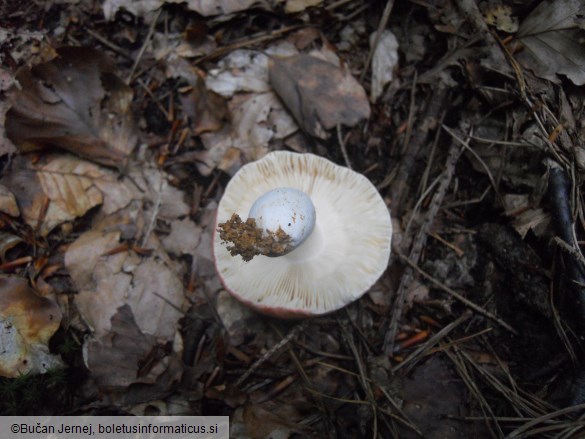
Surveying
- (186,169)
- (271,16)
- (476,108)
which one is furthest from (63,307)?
(476,108)

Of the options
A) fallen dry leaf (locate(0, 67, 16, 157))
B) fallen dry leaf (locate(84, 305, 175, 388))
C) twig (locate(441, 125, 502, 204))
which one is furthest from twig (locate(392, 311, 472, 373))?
fallen dry leaf (locate(0, 67, 16, 157))

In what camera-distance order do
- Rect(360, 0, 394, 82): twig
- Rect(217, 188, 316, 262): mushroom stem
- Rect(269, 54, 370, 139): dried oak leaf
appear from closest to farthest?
Rect(217, 188, 316, 262): mushroom stem → Rect(269, 54, 370, 139): dried oak leaf → Rect(360, 0, 394, 82): twig

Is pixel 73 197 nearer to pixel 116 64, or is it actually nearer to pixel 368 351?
pixel 116 64

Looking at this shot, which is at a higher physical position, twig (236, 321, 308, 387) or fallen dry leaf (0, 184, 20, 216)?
fallen dry leaf (0, 184, 20, 216)

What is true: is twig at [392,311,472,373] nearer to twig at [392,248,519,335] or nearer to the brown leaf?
twig at [392,248,519,335]

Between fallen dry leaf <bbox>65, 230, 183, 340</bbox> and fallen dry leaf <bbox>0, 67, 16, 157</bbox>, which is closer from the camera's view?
fallen dry leaf <bbox>65, 230, 183, 340</bbox>

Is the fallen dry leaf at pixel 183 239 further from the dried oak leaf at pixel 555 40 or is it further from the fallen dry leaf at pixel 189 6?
the dried oak leaf at pixel 555 40
